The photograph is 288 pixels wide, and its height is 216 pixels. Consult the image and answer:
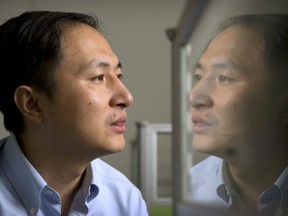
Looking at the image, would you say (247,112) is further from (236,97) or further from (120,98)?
(120,98)

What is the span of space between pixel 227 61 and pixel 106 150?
0.24 meters

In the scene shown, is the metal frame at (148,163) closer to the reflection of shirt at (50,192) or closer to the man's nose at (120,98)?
the reflection of shirt at (50,192)

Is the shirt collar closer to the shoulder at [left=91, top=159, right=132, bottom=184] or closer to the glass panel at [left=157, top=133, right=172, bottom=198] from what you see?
the shoulder at [left=91, top=159, right=132, bottom=184]

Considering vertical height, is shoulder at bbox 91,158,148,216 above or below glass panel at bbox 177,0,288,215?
below

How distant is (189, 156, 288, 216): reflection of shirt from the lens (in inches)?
12.6

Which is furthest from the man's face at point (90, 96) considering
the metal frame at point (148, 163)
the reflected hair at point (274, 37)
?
the metal frame at point (148, 163)

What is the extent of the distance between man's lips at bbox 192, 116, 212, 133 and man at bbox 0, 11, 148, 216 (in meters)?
0.11

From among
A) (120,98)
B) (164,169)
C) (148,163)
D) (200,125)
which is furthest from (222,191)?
(164,169)

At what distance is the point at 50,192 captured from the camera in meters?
0.58

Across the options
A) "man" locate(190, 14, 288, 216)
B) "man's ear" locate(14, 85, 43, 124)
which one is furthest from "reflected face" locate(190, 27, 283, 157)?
"man's ear" locate(14, 85, 43, 124)

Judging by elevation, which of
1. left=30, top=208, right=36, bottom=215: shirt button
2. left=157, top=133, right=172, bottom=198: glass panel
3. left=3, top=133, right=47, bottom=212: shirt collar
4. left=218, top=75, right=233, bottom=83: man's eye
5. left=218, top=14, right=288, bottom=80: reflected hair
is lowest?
left=157, top=133, right=172, bottom=198: glass panel

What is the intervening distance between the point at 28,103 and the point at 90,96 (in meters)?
0.11

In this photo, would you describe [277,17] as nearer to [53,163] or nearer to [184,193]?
[53,163]

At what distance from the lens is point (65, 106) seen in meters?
0.58
